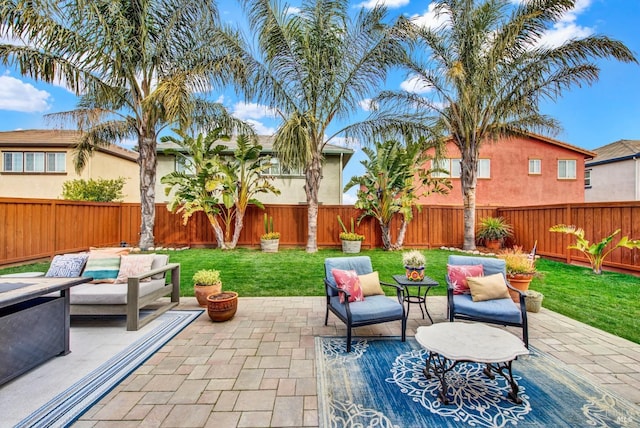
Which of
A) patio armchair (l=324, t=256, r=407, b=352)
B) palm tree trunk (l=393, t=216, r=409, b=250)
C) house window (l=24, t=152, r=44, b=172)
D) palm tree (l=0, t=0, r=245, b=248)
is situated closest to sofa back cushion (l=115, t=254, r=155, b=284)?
patio armchair (l=324, t=256, r=407, b=352)

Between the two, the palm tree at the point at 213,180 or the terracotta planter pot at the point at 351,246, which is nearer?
the palm tree at the point at 213,180

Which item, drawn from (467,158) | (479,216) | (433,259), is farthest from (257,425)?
(479,216)

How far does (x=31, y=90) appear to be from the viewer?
62.8 feet

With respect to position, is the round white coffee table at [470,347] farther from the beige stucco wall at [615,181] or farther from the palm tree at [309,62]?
the beige stucco wall at [615,181]

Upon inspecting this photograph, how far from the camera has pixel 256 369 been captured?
3133 millimetres

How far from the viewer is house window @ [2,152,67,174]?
51.1 ft

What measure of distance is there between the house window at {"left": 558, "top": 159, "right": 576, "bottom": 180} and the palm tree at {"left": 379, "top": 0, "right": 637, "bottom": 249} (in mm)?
9688

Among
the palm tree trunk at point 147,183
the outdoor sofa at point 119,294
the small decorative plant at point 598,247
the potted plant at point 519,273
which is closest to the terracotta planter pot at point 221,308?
the outdoor sofa at point 119,294

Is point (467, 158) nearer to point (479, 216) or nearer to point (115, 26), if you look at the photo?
point (479, 216)

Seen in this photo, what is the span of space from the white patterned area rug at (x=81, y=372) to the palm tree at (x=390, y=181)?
26.3 feet

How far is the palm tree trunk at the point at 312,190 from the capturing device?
10.3 metres

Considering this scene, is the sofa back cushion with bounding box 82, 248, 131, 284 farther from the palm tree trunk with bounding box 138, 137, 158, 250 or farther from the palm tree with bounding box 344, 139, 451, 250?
the palm tree with bounding box 344, 139, 451, 250

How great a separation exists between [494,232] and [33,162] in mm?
22599

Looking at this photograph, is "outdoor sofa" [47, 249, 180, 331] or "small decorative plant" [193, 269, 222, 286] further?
"small decorative plant" [193, 269, 222, 286]
